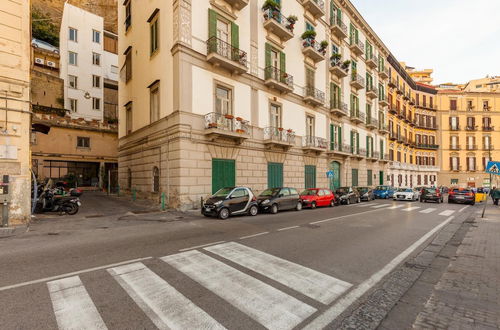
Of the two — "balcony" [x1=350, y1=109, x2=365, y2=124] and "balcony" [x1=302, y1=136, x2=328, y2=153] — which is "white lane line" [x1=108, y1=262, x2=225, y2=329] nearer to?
"balcony" [x1=302, y1=136, x2=328, y2=153]

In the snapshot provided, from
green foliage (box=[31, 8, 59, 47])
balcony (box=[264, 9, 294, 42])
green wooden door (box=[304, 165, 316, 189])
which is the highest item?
green foliage (box=[31, 8, 59, 47])

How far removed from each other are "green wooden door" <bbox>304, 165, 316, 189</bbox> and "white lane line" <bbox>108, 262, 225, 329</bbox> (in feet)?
63.8

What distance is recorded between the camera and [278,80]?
64.4 feet

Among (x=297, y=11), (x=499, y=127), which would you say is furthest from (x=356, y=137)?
(x=499, y=127)

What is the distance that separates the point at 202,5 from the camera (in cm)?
1542

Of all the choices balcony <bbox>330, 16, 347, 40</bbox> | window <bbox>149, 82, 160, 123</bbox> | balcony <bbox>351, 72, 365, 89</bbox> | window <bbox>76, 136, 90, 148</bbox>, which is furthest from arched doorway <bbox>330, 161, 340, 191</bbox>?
window <bbox>76, 136, 90, 148</bbox>

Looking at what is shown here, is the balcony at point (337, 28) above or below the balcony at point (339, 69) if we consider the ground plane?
above

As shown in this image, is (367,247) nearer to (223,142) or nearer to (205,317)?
(205,317)

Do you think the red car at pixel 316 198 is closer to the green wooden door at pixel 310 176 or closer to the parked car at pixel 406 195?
the green wooden door at pixel 310 176

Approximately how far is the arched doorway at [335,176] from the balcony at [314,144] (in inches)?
132

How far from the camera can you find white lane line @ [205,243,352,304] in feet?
13.7

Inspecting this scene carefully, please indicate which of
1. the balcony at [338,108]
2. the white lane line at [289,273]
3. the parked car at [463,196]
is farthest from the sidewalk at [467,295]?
the balcony at [338,108]

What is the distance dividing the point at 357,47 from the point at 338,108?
9.05 meters

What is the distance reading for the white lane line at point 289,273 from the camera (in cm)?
418
